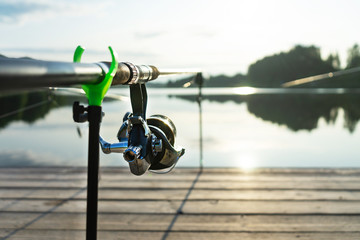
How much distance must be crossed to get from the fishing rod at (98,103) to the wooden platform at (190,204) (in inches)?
66.4

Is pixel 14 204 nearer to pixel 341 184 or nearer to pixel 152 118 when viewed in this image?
pixel 152 118

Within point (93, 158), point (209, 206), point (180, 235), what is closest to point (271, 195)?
point (209, 206)

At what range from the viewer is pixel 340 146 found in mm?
12945

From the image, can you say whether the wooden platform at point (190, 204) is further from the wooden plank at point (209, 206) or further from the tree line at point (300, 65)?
the tree line at point (300, 65)

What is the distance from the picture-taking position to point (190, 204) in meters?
3.07

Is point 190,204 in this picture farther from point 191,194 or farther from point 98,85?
point 98,85

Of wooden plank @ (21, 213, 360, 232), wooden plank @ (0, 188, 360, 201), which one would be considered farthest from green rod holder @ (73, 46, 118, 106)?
wooden plank @ (0, 188, 360, 201)

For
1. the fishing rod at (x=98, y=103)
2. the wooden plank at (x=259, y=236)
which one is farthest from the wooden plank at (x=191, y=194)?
the fishing rod at (x=98, y=103)

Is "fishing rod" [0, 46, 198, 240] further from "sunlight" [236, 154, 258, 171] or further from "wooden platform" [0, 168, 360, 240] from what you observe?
"sunlight" [236, 154, 258, 171]

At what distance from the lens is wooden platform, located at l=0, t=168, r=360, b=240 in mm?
2586

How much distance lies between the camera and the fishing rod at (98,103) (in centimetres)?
45

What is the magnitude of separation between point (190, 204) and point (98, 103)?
246 cm

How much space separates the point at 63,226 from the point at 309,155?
31.5 feet

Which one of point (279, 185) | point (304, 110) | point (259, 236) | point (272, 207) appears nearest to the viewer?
point (259, 236)
